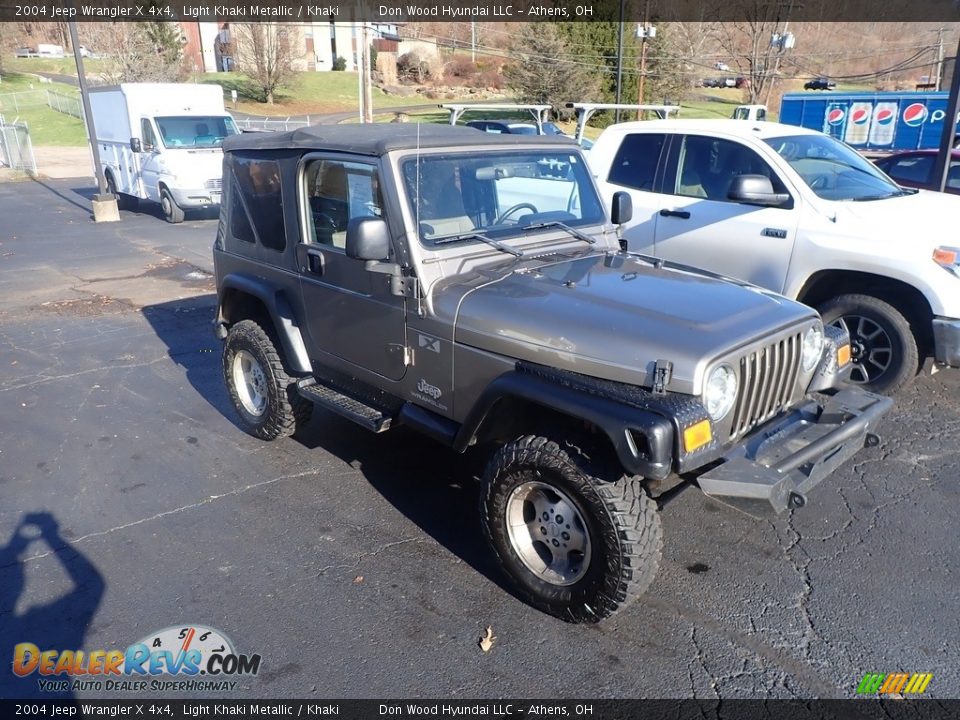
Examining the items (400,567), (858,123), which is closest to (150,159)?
(400,567)

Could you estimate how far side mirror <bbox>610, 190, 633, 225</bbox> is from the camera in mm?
4391

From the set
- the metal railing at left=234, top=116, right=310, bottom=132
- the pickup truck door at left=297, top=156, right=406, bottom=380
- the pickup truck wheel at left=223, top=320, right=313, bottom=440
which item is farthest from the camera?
the metal railing at left=234, top=116, right=310, bottom=132

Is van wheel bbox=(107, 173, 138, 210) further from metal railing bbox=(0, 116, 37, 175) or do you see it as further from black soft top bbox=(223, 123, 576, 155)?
black soft top bbox=(223, 123, 576, 155)

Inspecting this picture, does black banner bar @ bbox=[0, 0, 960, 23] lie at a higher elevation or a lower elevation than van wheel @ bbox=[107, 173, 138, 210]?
higher

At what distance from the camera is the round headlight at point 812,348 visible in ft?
11.2

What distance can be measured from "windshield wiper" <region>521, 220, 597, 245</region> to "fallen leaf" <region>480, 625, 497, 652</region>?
6.81 ft

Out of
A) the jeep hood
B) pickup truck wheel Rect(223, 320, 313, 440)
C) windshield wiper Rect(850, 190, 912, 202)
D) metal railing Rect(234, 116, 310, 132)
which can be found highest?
windshield wiper Rect(850, 190, 912, 202)

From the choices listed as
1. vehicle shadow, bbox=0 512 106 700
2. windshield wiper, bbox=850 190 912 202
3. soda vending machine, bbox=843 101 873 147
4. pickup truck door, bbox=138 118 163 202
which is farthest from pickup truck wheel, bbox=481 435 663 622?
soda vending machine, bbox=843 101 873 147

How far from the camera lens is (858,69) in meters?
63.0

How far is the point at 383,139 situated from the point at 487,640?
98.5 inches

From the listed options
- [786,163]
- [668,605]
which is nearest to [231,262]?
[668,605]

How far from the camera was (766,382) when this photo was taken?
125 inches

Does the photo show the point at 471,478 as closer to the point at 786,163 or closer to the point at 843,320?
the point at 843,320

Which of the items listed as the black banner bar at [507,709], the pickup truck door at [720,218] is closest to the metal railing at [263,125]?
the pickup truck door at [720,218]
